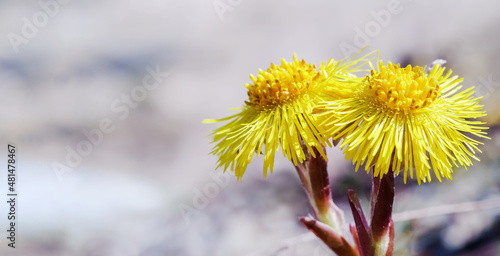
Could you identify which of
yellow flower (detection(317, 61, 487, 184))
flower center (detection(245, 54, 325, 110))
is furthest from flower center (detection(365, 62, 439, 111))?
flower center (detection(245, 54, 325, 110))

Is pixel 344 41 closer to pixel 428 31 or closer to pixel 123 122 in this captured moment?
pixel 428 31

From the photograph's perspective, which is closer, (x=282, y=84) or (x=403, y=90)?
(x=403, y=90)

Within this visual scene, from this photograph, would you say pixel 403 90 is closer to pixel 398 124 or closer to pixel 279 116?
pixel 398 124

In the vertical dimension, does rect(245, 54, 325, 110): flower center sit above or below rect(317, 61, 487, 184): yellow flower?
above

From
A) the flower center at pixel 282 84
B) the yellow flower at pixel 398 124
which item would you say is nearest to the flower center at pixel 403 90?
the yellow flower at pixel 398 124

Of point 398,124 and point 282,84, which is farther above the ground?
point 282,84

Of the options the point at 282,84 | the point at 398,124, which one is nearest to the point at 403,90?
the point at 398,124

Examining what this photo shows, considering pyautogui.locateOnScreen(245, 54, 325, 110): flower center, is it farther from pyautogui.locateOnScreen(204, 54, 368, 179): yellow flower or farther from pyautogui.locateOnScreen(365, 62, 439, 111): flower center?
pyautogui.locateOnScreen(365, 62, 439, 111): flower center
